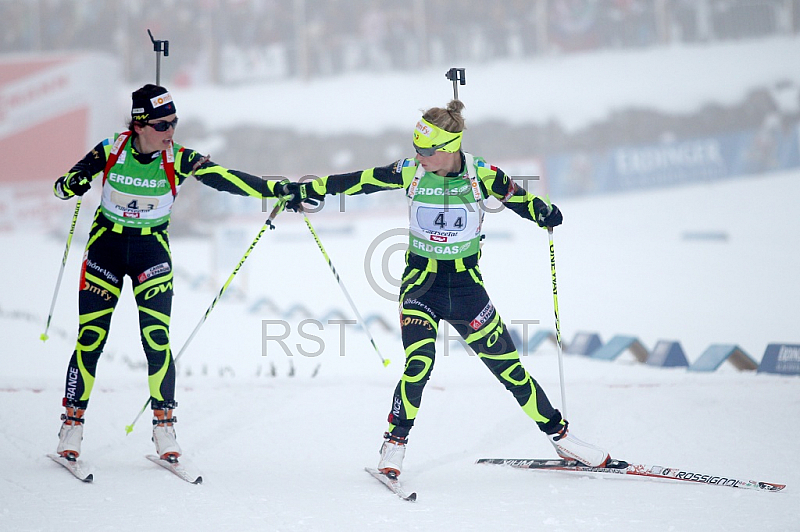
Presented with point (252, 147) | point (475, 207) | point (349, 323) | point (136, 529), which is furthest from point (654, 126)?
point (136, 529)

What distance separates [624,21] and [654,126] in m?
3.51

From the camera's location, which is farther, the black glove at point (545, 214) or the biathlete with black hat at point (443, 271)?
the black glove at point (545, 214)

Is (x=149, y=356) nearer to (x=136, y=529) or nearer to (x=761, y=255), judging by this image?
(x=136, y=529)

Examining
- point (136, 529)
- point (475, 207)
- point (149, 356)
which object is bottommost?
point (136, 529)

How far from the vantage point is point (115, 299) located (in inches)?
185

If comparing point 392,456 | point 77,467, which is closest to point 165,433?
point 77,467

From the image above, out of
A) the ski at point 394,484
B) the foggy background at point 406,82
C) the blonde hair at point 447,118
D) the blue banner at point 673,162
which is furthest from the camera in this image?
the foggy background at point 406,82

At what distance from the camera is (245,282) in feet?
47.4

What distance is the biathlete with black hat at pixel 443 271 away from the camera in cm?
448

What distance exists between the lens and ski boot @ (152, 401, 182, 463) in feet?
15.3

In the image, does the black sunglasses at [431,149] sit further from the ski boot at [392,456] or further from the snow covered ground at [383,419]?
the snow covered ground at [383,419]

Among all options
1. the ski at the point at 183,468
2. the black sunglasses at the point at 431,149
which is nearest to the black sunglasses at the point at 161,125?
the black sunglasses at the point at 431,149

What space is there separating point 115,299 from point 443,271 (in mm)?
1937

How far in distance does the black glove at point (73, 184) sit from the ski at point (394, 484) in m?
2.36
